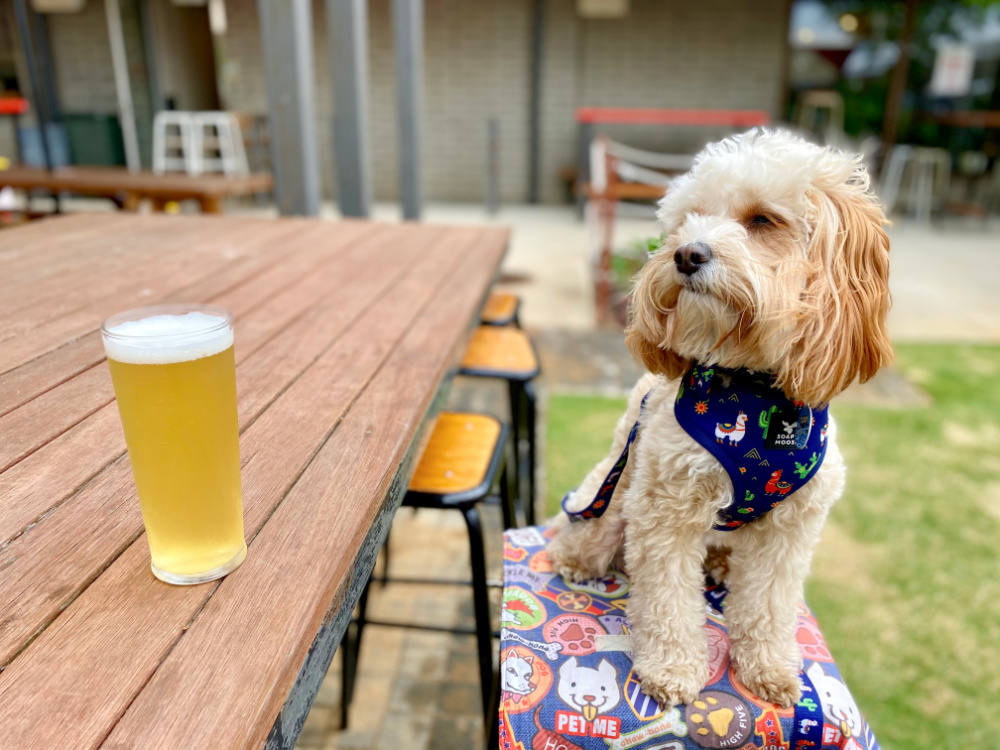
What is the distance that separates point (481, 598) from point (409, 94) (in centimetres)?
393

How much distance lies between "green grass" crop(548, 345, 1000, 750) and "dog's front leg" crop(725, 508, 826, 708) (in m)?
1.24

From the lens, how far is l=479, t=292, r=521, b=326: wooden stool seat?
2.96 m

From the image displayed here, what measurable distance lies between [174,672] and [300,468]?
1.53 ft

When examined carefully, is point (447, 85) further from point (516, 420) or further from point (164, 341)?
point (164, 341)

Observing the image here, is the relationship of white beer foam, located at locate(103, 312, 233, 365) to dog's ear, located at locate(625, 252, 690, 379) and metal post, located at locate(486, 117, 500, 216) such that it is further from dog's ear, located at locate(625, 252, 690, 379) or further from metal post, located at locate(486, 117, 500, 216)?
metal post, located at locate(486, 117, 500, 216)

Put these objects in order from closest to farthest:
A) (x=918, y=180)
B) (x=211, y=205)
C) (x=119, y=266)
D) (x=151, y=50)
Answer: (x=119, y=266) → (x=211, y=205) → (x=151, y=50) → (x=918, y=180)

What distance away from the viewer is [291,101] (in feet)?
13.3

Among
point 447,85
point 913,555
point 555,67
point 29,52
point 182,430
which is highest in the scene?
point 555,67

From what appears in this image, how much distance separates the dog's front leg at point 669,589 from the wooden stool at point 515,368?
1.12 metres

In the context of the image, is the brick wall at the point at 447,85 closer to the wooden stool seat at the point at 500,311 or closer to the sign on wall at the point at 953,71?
the sign on wall at the point at 953,71

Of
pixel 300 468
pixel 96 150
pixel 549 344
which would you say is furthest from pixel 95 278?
pixel 96 150

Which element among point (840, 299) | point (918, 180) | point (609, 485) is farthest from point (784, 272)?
point (918, 180)

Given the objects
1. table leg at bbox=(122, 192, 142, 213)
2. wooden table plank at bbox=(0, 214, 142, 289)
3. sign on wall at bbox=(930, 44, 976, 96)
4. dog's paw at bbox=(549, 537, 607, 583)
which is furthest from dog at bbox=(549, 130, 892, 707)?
sign on wall at bbox=(930, 44, 976, 96)

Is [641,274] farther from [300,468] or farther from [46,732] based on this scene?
[46,732]
